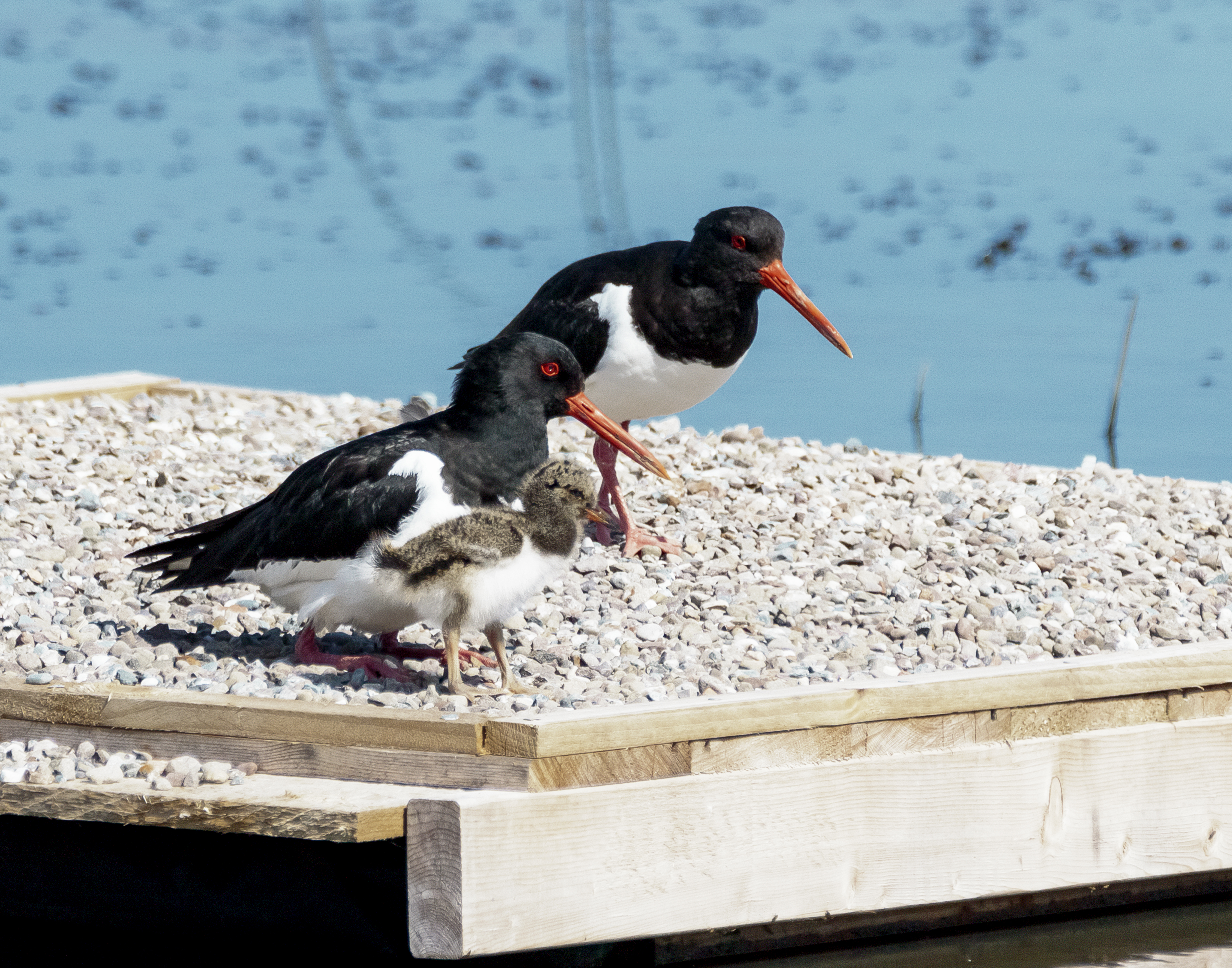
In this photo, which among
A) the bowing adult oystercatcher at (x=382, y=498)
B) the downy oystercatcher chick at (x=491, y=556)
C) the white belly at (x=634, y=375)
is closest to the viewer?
the downy oystercatcher chick at (x=491, y=556)

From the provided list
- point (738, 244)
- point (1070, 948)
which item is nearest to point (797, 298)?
point (738, 244)

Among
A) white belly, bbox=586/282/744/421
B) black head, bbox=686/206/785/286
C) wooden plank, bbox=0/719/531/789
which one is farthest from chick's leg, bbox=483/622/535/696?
black head, bbox=686/206/785/286

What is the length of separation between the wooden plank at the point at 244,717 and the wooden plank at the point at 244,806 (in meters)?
0.12

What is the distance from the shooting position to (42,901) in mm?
4262

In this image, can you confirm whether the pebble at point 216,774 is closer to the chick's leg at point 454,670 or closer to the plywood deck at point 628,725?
the plywood deck at point 628,725

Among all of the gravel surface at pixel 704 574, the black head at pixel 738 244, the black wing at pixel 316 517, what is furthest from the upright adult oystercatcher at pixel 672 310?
the black wing at pixel 316 517

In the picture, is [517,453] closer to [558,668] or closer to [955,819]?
[558,668]

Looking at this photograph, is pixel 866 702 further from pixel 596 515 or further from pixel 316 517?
pixel 316 517

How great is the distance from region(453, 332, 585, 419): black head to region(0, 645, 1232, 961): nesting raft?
3.82 ft

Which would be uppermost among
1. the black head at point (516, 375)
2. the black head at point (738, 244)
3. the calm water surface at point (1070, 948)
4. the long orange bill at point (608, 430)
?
the black head at point (738, 244)

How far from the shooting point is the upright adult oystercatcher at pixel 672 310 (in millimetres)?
6281

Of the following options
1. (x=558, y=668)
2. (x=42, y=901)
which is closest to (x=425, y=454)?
(x=558, y=668)

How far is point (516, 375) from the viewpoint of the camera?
15.4 feet

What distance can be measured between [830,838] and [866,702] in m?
0.35
